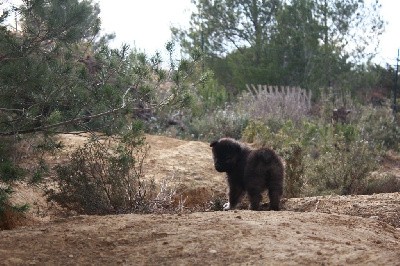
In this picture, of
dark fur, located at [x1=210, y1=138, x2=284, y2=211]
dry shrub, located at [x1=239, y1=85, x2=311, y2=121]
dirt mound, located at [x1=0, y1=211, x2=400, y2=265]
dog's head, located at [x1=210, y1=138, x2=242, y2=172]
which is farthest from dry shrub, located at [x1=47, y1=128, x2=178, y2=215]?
dry shrub, located at [x1=239, y1=85, x2=311, y2=121]

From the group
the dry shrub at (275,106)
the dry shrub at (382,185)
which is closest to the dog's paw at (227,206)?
the dry shrub at (382,185)

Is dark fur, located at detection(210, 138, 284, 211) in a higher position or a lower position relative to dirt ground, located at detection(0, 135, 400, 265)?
higher

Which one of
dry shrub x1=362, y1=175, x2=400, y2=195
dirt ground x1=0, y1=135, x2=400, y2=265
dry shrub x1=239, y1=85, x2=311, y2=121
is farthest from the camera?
dry shrub x1=239, y1=85, x2=311, y2=121

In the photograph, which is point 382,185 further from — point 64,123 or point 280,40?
point 280,40

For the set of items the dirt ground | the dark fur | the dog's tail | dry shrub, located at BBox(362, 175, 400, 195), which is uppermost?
the dog's tail

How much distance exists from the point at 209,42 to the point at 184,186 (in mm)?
19235

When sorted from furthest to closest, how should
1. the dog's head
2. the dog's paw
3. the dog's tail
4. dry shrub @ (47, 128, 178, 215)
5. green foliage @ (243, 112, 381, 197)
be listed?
green foliage @ (243, 112, 381, 197)
the dog's paw
the dog's head
the dog's tail
dry shrub @ (47, 128, 178, 215)

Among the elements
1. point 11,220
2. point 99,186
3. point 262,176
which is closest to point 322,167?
point 262,176

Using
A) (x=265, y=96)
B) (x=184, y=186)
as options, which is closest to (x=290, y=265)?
(x=184, y=186)

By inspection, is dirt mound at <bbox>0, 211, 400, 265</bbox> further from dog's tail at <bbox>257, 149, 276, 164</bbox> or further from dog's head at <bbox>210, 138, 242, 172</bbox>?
dog's head at <bbox>210, 138, 242, 172</bbox>

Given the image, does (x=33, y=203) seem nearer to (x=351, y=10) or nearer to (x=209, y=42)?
(x=209, y=42)

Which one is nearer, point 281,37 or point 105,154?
point 105,154

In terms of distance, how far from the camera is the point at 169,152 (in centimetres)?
1326

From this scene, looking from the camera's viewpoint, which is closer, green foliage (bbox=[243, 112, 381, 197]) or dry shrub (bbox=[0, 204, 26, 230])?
dry shrub (bbox=[0, 204, 26, 230])
